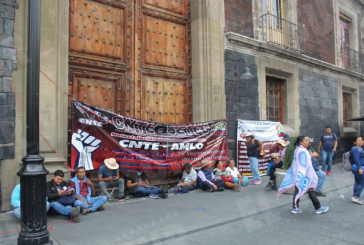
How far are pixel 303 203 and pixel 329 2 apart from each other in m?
12.0

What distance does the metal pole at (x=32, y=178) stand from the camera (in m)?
3.90

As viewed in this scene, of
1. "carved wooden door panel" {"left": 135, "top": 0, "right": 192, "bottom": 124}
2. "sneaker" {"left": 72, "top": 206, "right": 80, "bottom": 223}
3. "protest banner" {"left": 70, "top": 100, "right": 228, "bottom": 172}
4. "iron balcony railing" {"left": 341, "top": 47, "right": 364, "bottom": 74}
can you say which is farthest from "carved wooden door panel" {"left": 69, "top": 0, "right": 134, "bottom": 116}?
"iron balcony railing" {"left": 341, "top": 47, "right": 364, "bottom": 74}

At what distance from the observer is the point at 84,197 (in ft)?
20.7

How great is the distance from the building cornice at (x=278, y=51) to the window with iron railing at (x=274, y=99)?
41.4 inches

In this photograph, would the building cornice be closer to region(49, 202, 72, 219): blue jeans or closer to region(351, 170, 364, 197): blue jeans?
region(351, 170, 364, 197): blue jeans

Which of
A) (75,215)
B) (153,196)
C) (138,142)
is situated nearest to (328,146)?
(153,196)

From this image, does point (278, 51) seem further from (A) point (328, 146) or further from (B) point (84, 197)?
(B) point (84, 197)

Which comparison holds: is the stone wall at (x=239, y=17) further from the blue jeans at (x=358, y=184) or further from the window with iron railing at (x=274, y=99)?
the blue jeans at (x=358, y=184)

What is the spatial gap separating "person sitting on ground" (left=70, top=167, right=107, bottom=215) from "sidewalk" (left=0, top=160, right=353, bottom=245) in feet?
0.49

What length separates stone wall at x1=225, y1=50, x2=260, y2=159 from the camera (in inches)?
396

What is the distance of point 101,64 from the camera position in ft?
25.7

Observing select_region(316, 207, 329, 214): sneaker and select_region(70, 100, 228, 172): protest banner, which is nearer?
select_region(316, 207, 329, 214): sneaker

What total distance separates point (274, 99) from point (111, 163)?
7.86 m

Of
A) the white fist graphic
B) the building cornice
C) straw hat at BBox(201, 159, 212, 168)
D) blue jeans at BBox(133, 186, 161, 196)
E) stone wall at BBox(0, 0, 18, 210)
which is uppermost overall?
the building cornice
